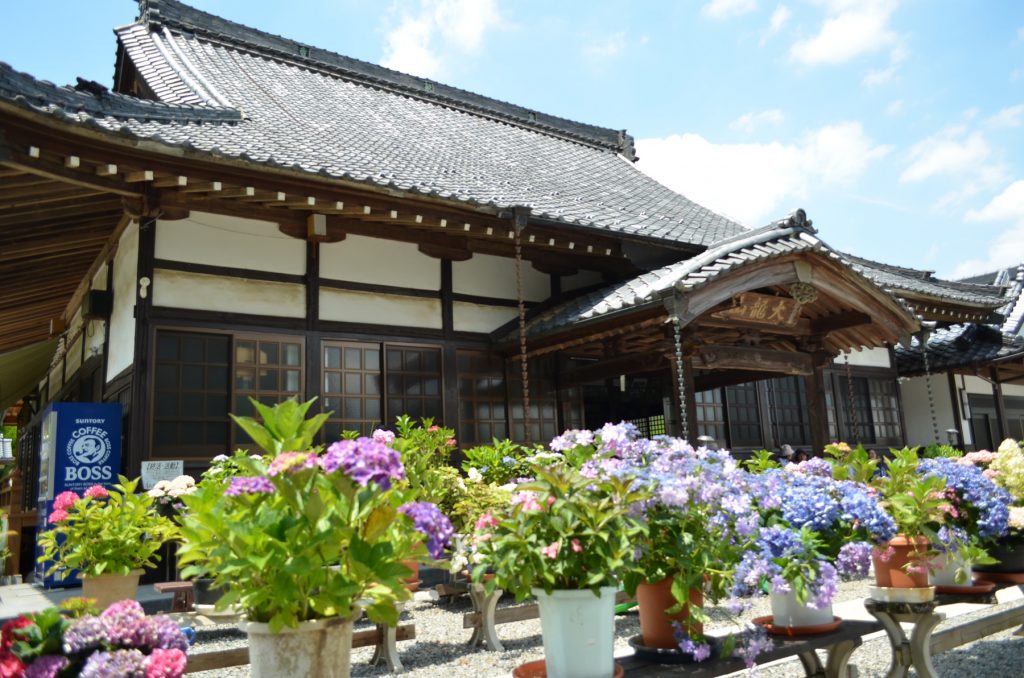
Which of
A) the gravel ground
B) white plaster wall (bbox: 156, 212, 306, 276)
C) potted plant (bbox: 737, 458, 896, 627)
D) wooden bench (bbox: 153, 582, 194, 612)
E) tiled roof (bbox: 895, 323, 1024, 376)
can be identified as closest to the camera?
potted plant (bbox: 737, 458, 896, 627)

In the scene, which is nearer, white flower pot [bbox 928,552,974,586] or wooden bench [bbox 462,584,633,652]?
white flower pot [bbox 928,552,974,586]

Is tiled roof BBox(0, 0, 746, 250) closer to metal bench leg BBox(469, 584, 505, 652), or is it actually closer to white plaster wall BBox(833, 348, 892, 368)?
white plaster wall BBox(833, 348, 892, 368)

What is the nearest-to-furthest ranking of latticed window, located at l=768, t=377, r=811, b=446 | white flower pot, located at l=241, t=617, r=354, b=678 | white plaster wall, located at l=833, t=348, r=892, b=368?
1. white flower pot, located at l=241, t=617, r=354, b=678
2. latticed window, located at l=768, t=377, r=811, b=446
3. white plaster wall, located at l=833, t=348, r=892, b=368

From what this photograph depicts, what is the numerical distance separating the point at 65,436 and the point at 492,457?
3.89 m

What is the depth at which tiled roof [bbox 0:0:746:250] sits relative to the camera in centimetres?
628

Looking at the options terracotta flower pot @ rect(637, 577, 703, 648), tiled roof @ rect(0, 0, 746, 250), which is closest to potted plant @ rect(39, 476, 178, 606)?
tiled roof @ rect(0, 0, 746, 250)

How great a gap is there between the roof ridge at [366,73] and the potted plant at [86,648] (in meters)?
10.5

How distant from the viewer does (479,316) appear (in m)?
→ 8.46

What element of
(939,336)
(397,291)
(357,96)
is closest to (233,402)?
(397,291)

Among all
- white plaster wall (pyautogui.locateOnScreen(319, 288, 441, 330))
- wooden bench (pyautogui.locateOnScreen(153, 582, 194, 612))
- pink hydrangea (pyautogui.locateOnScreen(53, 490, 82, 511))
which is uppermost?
white plaster wall (pyautogui.locateOnScreen(319, 288, 441, 330))

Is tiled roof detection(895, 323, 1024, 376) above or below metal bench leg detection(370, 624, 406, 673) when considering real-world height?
above

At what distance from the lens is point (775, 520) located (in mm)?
2641

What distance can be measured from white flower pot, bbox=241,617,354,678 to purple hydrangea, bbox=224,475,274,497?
14.0 inches

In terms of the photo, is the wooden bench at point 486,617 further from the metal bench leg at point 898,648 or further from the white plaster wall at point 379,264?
the white plaster wall at point 379,264
